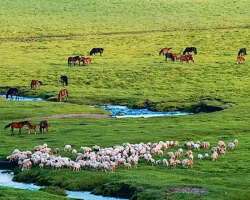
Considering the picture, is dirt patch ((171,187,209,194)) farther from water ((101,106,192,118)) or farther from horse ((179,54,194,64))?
horse ((179,54,194,64))

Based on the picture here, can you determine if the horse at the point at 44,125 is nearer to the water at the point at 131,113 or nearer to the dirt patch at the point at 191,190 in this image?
the water at the point at 131,113

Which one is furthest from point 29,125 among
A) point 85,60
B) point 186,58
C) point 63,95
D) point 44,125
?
point 186,58

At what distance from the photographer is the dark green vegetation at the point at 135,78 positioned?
28.5 meters

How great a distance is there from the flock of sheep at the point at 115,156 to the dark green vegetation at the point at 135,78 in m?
0.45

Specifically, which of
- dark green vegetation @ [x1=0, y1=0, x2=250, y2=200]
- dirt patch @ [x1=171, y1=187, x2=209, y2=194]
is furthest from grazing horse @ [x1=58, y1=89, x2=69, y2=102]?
dirt patch @ [x1=171, y1=187, x2=209, y2=194]

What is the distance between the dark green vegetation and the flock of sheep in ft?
1.48

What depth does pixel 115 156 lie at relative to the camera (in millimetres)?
30000

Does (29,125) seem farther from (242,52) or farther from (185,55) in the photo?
(242,52)

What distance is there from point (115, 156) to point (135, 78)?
30.0 meters

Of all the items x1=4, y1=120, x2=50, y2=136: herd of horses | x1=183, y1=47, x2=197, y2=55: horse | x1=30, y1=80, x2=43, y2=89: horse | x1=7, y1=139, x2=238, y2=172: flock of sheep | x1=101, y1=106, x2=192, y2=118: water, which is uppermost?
x1=183, y1=47, x2=197, y2=55: horse

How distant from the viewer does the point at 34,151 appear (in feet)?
106

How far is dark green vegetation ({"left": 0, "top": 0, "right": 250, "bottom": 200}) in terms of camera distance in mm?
28481

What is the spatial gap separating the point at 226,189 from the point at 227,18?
A: 6951 centimetres

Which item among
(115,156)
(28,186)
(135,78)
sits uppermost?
(135,78)
